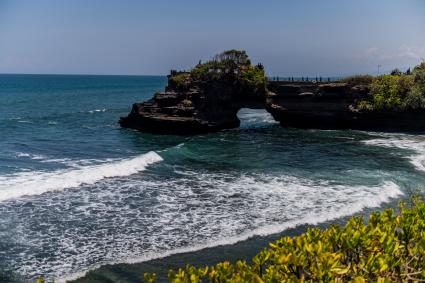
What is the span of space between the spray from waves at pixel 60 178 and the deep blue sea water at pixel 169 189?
8 centimetres

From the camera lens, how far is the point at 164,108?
168 ft

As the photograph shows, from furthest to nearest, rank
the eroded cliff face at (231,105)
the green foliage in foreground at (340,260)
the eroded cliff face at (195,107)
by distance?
1. the eroded cliff face at (231,105)
2. the eroded cliff face at (195,107)
3. the green foliage in foreground at (340,260)

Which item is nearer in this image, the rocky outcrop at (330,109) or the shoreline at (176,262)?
the shoreline at (176,262)

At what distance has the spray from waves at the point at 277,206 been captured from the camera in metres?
17.8

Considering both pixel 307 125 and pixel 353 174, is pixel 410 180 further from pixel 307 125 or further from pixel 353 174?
pixel 307 125

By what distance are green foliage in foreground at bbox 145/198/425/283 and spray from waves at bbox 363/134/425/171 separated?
1070 inches

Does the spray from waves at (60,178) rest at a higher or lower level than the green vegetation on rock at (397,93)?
lower

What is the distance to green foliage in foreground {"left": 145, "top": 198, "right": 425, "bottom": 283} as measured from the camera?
695 cm

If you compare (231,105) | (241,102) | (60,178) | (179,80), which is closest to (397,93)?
(241,102)

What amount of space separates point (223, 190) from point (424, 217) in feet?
54.8

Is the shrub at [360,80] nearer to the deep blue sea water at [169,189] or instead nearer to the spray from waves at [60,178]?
the deep blue sea water at [169,189]

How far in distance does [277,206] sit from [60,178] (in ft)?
48.2

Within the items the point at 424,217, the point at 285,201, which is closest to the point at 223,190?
the point at 285,201

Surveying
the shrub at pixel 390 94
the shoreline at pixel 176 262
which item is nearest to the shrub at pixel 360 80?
the shrub at pixel 390 94
